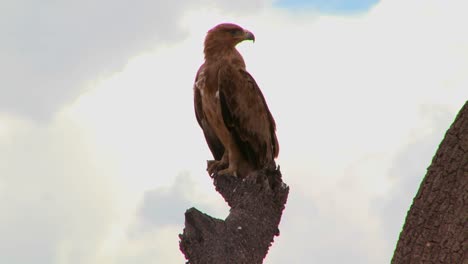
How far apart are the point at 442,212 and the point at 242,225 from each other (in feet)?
5.72

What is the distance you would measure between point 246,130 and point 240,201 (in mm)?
1800

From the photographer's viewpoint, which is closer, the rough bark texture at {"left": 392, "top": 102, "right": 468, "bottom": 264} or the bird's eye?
the rough bark texture at {"left": 392, "top": 102, "right": 468, "bottom": 264}

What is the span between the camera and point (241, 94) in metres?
9.50

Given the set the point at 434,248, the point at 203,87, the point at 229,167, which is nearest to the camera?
the point at 434,248

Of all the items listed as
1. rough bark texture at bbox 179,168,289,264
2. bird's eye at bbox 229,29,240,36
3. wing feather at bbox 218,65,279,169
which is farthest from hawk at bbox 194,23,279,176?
rough bark texture at bbox 179,168,289,264

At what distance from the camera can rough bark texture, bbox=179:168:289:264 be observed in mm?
7227

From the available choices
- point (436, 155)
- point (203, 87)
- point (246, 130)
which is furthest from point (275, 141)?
point (436, 155)

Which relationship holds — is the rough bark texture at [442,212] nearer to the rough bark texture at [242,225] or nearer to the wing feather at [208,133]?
the rough bark texture at [242,225]

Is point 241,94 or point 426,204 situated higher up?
point 241,94

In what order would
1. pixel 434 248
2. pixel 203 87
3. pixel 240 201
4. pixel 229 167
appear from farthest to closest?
pixel 203 87 → pixel 229 167 → pixel 240 201 → pixel 434 248

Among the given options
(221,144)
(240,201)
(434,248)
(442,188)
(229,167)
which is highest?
(221,144)

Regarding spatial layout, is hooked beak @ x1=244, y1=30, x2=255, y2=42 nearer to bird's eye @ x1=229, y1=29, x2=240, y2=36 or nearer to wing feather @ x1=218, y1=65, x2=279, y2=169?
bird's eye @ x1=229, y1=29, x2=240, y2=36

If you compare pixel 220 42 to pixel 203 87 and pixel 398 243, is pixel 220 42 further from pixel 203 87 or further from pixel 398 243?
pixel 398 243

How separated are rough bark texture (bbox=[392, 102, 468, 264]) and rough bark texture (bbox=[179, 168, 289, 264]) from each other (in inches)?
48.0
